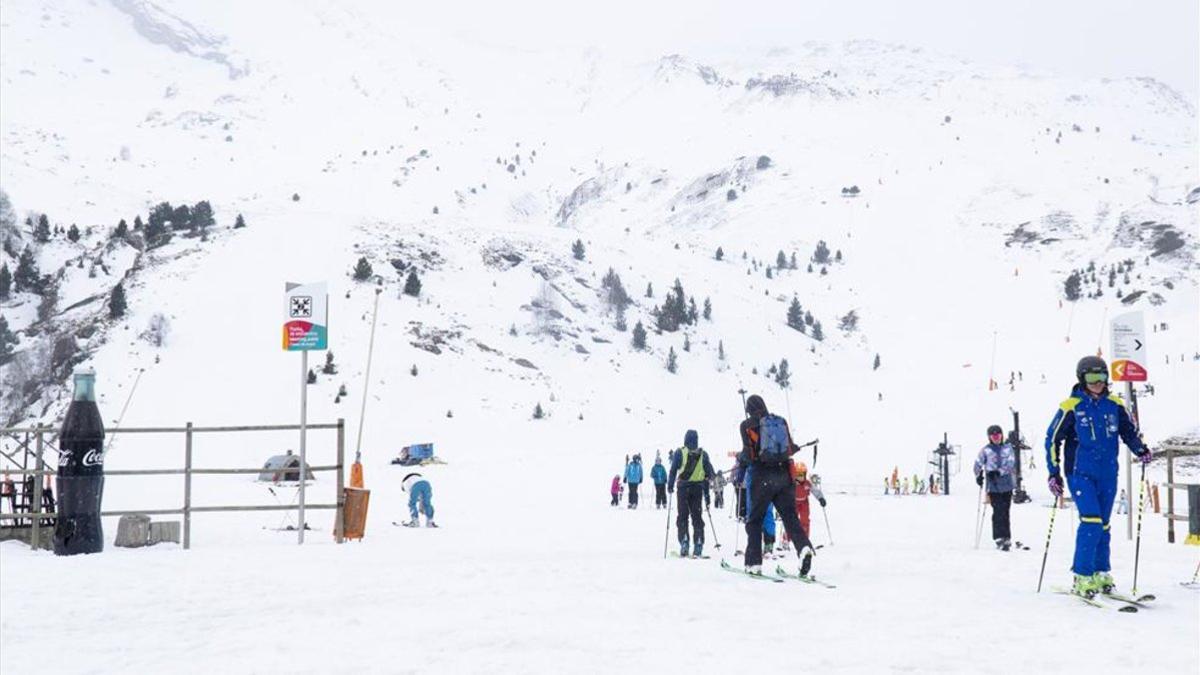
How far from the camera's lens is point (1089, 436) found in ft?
26.2

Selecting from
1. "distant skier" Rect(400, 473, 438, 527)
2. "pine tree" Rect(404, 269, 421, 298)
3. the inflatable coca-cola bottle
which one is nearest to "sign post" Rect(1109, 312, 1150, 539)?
"distant skier" Rect(400, 473, 438, 527)

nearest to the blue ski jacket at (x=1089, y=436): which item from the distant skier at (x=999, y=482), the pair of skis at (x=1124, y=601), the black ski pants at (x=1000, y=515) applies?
the pair of skis at (x=1124, y=601)

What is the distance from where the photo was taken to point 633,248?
8550 centimetres

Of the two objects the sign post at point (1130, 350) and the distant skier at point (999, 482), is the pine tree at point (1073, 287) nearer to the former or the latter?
the sign post at point (1130, 350)

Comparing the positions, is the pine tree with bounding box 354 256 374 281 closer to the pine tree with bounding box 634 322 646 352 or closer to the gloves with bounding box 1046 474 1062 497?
the pine tree with bounding box 634 322 646 352

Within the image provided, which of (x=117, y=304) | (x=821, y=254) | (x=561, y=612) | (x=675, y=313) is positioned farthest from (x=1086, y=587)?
(x=821, y=254)

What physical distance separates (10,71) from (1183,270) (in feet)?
651

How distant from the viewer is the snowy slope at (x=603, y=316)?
930 cm

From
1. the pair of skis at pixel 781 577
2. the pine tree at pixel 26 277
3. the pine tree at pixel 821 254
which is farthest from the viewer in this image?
the pine tree at pixel 821 254

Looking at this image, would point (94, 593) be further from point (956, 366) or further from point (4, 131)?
point (4, 131)

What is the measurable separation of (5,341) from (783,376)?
44.9 meters

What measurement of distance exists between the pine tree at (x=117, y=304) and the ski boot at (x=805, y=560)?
2022 inches

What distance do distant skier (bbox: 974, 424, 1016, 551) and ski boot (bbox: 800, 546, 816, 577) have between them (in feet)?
15.4

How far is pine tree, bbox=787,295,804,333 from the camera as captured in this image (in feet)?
238
